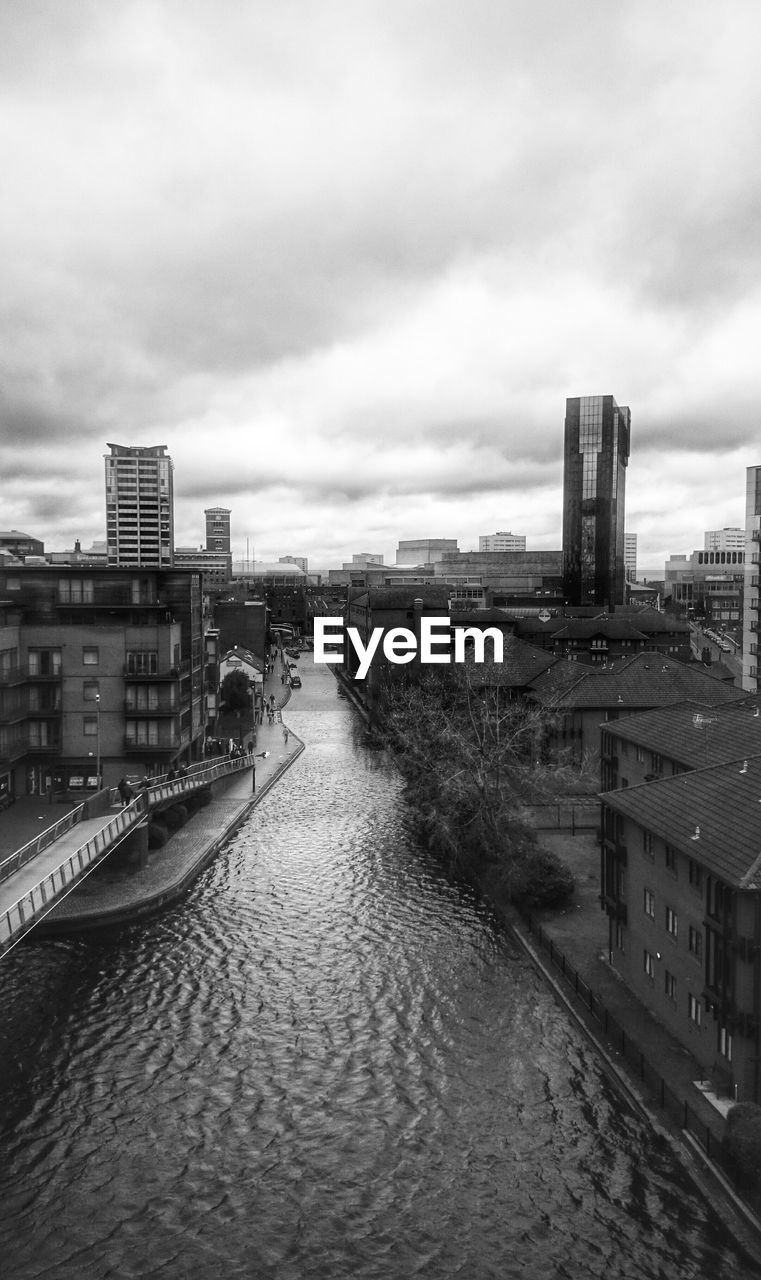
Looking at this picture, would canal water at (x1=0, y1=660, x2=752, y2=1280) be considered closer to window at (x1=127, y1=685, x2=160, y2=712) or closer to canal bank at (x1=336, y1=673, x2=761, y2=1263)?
canal bank at (x1=336, y1=673, x2=761, y2=1263)

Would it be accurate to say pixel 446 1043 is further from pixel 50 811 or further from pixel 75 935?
pixel 50 811

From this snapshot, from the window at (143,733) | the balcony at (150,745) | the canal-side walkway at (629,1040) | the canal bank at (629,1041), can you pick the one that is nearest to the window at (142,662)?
the window at (143,733)

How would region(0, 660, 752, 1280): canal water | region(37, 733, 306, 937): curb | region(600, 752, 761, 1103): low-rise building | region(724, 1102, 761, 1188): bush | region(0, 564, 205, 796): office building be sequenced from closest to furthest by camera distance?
region(0, 660, 752, 1280): canal water → region(724, 1102, 761, 1188): bush → region(600, 752, 761, 1103): low-rise building → region(37, 733, 306, 937): curb → region(0, 564, 205, 796): office building

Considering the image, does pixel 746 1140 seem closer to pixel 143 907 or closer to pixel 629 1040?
pixel 629 1040

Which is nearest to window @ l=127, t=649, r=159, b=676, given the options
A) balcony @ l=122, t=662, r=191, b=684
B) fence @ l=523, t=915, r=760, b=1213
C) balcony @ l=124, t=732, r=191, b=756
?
balcony @ l=122, t=662, r=191, b=684

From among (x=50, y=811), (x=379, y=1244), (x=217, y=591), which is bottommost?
(x=379, y=1244)

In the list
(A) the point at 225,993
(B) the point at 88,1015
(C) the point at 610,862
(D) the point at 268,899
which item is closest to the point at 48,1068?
(B) the point at 88,1015
